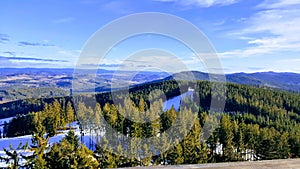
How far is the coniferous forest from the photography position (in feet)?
59.3

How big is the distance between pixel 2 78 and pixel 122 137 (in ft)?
579

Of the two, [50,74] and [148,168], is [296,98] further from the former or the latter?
[50,74]

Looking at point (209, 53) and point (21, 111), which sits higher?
point (209, 53)

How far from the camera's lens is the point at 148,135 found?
80.4 feet

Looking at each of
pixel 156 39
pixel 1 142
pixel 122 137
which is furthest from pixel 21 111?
pixel 156 39

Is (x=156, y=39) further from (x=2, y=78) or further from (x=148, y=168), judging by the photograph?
(x=2, y=78)

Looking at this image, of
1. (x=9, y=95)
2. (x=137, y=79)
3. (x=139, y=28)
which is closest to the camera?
(x=139, y=28)

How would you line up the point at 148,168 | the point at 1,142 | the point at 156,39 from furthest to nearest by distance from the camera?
1. the point at 1,142
2. the point at 156,39
3. the point at 148,168

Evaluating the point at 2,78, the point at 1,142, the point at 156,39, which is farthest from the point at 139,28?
the point at 2,78

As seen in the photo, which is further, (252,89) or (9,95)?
(9,95)

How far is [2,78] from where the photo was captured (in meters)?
184

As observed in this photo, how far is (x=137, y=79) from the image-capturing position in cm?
1376

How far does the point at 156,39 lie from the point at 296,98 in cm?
7603

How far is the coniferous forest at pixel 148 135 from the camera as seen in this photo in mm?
18062
